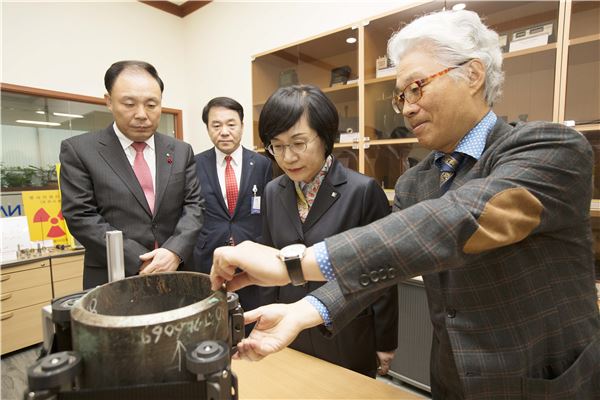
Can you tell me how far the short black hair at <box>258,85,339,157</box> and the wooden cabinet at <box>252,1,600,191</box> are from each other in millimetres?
1106

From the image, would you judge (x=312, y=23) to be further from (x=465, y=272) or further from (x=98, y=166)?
(x=465, y=272)

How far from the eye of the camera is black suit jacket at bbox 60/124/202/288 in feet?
5.30

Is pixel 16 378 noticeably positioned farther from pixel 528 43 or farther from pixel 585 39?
pixel 585 39

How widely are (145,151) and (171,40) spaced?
2.99 meters

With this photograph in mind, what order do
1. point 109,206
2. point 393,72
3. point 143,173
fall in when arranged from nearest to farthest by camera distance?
1. point 109,206
2. point 143,173
3. point 393,72

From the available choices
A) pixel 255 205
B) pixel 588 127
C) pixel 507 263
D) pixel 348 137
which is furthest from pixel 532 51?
pixel 255 205

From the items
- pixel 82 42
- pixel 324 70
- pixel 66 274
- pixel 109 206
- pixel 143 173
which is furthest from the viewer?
pixel 82 42

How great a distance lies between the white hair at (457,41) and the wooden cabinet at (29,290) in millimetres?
Answer: 3291

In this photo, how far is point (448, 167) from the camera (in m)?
0.96

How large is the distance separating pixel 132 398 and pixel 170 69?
14.6 feet

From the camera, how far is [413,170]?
1.12 meters

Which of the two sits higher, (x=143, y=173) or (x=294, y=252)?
(x=143, y=173)

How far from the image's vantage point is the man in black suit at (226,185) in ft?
8.05

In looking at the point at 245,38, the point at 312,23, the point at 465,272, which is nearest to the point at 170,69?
the point at 245,38
